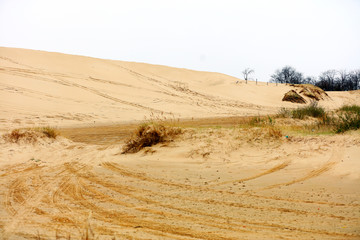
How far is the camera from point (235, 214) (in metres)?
3.92

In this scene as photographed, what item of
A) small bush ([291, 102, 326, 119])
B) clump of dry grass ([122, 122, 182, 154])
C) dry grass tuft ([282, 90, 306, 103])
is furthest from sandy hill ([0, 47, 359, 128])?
small bush ([291, 102, 326, 119])

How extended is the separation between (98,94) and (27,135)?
15856 millimetres

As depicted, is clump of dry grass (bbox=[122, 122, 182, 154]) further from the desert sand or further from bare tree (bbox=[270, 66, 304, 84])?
bare tree (bbox=[270, 66, 304, 84])

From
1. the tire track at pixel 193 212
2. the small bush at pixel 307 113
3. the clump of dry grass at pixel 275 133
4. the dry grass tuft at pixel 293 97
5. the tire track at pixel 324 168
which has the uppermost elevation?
the dry grass tuft at pixel 293 97

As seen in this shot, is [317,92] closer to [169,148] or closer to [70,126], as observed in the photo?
[70,126]

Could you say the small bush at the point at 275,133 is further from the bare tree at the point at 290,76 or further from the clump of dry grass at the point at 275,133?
the bare tree at the point at 290,76

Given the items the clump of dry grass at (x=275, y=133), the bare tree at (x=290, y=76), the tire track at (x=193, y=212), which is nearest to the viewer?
the tire track at (x=193, y=212)

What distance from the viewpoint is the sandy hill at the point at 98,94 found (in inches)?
698

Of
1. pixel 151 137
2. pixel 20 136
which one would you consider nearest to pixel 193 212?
pixel 151 137

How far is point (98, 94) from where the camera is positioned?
24219mm

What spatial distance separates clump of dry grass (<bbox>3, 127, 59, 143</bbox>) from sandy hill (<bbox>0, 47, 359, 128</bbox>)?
16.7 ft

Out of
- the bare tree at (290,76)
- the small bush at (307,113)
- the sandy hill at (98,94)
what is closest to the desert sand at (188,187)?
the small bush at (307,113)

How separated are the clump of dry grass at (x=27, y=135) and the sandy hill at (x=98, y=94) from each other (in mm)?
5086

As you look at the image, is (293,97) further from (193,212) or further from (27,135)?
(193,212)
